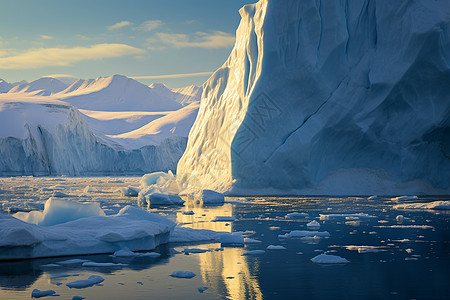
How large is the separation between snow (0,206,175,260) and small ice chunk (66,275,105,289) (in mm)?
1722

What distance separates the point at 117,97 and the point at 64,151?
64242 millimetres

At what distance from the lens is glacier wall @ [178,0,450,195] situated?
18.9 meters

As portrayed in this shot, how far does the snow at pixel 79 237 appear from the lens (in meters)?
7.21

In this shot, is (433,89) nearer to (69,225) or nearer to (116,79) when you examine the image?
(69,225)

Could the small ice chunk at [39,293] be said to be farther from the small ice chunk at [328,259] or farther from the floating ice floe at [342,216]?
the floating ice floe at [342,216]

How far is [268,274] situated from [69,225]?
3642 mm

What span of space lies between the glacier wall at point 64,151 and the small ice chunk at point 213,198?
2733 centimetres

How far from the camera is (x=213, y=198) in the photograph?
17953mm

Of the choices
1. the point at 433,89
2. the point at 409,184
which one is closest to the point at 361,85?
the point at 433,89

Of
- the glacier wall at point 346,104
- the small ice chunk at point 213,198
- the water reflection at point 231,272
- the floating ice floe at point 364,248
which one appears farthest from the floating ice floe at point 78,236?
the glacier wall at point 346,104

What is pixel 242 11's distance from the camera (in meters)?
23.5

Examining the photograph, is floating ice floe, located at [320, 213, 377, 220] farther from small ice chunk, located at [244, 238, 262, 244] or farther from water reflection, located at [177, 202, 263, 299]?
water reflection, located at [177, 202, 263, 299]

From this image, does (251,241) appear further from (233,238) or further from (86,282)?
(86,282)

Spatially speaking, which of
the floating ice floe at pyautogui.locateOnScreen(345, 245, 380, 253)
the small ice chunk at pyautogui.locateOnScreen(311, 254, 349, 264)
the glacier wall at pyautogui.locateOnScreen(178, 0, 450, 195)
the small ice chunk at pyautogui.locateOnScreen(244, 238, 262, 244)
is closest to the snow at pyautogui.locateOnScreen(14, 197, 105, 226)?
the small ice chunk at pyautogui.locateOnScreen(244, 238, 262, 244)
